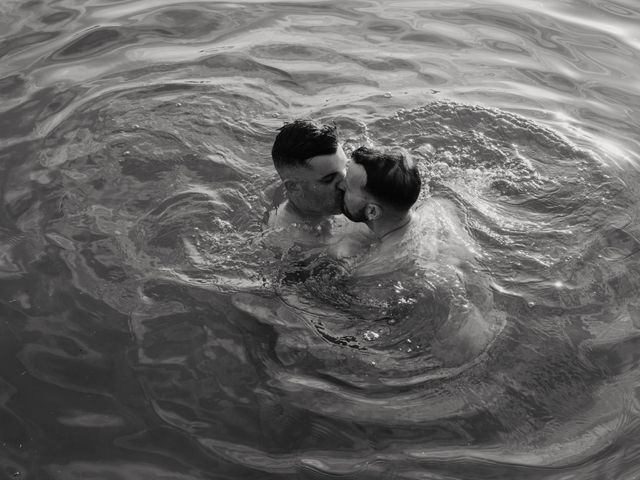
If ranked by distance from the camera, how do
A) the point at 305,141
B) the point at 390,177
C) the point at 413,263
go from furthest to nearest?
the point at 305,141 < the point at 413,263 < the point at 390,177

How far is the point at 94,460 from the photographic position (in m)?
→ 3.62

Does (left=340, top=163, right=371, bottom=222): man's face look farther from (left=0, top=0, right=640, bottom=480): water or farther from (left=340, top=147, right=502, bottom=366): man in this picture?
(left=0, top=0, right=640, bottom=480): water

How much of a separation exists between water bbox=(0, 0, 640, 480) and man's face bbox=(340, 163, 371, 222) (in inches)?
14.6

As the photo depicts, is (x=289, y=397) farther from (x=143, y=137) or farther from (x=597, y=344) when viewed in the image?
(x=143, y=137)

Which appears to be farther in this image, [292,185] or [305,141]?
[292,185]

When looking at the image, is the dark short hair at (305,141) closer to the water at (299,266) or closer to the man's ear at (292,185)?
the man's ear at (292,185)

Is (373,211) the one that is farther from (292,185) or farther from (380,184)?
(292,185)

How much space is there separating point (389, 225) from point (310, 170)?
1.91 ft

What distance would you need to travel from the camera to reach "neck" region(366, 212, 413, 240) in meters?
4.62

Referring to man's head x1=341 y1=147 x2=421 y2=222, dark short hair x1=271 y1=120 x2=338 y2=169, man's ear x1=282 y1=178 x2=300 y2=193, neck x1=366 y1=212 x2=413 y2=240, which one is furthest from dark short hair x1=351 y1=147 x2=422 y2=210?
man's ear x1=282 y1=178 x2=300 y2=193

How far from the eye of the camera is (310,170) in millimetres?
4711

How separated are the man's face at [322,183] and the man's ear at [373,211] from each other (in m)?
0.31

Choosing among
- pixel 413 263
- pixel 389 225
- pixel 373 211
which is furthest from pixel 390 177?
pixel 413 263

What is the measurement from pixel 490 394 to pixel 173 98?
3834mm
